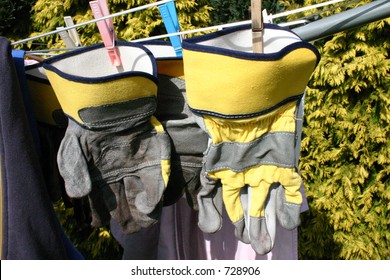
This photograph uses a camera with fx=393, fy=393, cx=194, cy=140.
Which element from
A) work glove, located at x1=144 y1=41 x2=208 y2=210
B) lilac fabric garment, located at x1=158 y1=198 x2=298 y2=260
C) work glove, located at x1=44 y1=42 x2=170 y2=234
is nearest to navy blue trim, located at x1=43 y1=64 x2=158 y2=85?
work glove, located at x1=44 y1=42 x2=170 y2=234

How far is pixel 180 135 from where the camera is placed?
0.69 meters

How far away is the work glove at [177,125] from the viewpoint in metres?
0.69

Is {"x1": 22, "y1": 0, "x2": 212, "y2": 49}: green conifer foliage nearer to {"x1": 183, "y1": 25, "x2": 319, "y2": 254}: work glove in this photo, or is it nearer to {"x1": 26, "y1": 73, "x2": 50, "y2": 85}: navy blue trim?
{"x1": 26, "y1": 73, "x2": 50, "y2": 85}: navy blue trim

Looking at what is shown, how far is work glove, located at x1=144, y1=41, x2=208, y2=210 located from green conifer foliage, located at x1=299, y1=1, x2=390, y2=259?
2.88 ft

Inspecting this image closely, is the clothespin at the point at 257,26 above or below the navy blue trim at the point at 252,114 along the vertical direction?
above

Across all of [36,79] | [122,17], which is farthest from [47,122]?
[122,17]

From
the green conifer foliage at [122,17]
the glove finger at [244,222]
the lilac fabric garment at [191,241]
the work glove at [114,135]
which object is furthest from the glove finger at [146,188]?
the green conifer foliage at [122,17]

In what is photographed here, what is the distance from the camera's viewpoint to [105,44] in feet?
2.12

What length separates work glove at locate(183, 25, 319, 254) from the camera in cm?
54

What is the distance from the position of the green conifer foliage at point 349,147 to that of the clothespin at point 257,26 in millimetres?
929

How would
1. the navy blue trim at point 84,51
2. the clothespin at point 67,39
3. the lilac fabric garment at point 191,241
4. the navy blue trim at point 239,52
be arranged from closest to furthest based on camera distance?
the navy blue trim at point 239,52
the navy blue trim at point 84,51
the clothespin at point 67,39
the lilac fabric garment at point 191,241

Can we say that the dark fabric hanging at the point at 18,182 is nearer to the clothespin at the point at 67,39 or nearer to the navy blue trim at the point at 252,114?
the clothespin at the point at 67,39

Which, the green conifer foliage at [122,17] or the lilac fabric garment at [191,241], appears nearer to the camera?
the lilac fabric garment at [191,241]
